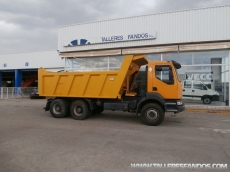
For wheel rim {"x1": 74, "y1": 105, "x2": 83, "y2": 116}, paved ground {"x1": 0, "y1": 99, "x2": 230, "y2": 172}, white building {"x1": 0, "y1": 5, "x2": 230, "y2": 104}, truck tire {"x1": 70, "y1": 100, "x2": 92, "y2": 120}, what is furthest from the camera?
white building {"x1": 0, "y1": 5, "x2": 230, "y2": 104}

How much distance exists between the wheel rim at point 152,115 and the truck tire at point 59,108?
13.6 feet

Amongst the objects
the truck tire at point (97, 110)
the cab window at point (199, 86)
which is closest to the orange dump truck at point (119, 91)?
the truck tire at point (97, 110)

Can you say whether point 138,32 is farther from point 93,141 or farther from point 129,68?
point 93,141

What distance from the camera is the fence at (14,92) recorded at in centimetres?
2214

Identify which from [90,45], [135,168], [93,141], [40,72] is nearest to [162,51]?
[90,45]

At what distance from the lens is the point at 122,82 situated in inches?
326

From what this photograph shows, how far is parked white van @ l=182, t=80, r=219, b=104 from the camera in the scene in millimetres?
13445

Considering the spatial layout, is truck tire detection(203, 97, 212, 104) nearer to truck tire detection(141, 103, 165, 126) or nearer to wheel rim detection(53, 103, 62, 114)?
truck tire detection(141, 103, 165, 126)

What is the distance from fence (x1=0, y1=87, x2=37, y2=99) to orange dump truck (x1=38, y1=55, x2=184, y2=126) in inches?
605

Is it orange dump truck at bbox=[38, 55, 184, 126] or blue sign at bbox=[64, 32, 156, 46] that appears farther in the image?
blue sign at bbox=[64, 32, 156, 46]

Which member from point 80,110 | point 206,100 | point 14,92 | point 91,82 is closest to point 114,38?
point 91,82

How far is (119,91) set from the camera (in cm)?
841

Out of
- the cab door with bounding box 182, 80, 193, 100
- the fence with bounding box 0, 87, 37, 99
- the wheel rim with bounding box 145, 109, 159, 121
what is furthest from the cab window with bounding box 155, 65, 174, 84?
the fence with bounding box 0, 87, 37, 99

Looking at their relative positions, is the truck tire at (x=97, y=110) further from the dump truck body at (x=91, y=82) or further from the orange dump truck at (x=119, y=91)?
the dump truck body at (x=91, y=82)
